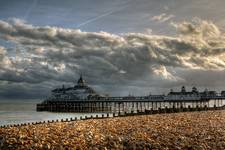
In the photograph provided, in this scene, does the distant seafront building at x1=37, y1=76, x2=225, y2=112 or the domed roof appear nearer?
the distant seafront building at x1=37, y1=76, x2=225, y2=112

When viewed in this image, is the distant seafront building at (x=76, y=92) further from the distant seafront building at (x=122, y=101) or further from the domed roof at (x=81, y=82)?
the distant seafront building at (x=122, y=101)

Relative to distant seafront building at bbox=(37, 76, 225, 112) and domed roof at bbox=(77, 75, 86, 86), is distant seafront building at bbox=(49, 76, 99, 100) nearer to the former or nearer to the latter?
domed roof at bbox=(77, 75, 86, 86)

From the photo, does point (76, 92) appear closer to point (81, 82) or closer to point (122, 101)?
point (81, 82)

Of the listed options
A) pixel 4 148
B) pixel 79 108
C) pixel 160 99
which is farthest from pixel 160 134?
pixel 79 108

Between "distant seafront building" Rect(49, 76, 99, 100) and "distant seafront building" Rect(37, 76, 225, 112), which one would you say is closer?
"distant seafront building" Rect(37, 76, 225, 112)

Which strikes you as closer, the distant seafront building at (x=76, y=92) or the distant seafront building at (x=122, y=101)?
the distant seafront building at (x=122, y=101)

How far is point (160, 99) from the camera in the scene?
103 metres

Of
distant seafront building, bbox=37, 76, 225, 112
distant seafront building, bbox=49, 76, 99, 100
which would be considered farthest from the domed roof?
distant seafront building, bbox=37, 76, 225, 112

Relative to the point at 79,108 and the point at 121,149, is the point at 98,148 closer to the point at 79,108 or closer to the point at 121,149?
the point at 121,149

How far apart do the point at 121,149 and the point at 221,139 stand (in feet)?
17.4

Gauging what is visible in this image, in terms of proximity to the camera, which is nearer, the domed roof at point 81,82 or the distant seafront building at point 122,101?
the distant seafront building at point 122,101

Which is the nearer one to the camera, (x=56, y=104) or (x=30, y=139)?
(x=30, y=139)

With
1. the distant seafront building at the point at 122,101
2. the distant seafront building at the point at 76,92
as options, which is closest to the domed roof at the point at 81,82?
the distant seafront building at the point at 76,92

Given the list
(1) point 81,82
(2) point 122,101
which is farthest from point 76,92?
(2) point 122,101
